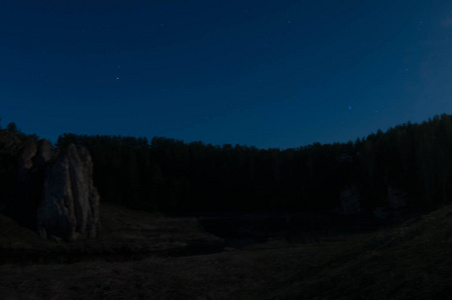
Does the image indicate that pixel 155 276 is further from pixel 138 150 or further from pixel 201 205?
pixel 138 150

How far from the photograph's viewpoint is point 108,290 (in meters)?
14.5

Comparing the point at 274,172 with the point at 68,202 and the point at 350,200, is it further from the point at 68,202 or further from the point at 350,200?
the point at 68,202

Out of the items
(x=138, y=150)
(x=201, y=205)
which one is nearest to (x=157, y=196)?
(x=201, y=205)

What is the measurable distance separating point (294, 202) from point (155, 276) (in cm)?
10947

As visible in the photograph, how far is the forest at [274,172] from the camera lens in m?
81.0

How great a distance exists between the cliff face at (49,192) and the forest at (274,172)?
5262 cm

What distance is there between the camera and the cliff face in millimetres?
45375

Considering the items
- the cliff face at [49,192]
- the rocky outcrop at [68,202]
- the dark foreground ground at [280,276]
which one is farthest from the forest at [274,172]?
the dark foreground ground at [280,276]

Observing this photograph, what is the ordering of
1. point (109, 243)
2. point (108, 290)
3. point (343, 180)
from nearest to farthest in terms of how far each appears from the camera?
point (108, 290) < point (109, 243) < point (343, 180)

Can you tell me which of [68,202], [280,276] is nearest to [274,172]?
[68,202]

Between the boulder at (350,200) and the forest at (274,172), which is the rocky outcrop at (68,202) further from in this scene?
the boulder at (350,200)

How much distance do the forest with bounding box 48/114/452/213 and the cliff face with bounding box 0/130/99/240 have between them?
173 ft

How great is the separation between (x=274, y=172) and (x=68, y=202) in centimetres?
10175

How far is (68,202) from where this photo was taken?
4791cm
